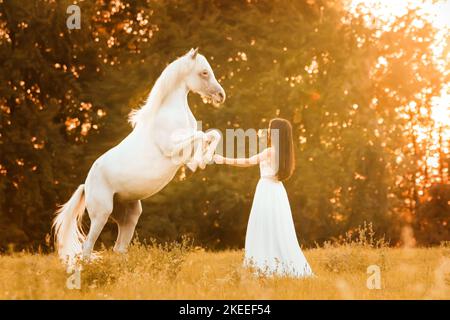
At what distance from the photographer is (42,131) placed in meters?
17.0

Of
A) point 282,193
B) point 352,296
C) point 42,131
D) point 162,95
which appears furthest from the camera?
point 42,131

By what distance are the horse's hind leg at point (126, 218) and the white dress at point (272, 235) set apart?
155 cm

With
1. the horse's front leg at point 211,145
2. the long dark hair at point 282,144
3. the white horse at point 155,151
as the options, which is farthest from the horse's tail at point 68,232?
the long dark hair at point 282,144

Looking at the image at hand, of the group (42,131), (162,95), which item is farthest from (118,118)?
(162,95)

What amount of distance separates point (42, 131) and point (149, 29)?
4.59 m

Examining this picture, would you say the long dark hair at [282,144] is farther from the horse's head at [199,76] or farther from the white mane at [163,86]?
the white mane at [163,86]

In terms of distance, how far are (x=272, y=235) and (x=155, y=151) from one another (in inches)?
75.2

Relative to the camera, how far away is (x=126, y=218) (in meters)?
8.68

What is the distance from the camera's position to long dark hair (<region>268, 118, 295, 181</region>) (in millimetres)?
8527

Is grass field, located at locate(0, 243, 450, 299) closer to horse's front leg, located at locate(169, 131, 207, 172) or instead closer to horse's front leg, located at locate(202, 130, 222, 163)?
horse's front leg, located at locate(169, 131, 207, 172)

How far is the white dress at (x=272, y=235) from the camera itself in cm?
846

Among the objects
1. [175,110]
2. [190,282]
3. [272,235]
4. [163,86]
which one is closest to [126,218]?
[190,282]
